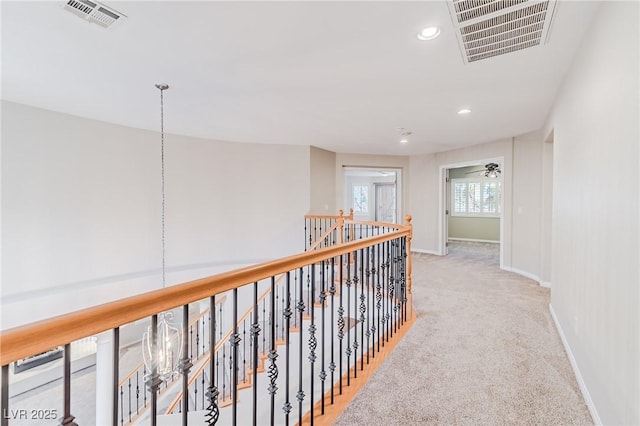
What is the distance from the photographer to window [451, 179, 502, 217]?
8750mm

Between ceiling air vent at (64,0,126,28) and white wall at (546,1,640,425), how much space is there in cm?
281

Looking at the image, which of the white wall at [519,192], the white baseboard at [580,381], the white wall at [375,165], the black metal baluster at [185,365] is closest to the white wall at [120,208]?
the white wall at [375,165]

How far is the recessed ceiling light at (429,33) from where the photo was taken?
79.8 inches

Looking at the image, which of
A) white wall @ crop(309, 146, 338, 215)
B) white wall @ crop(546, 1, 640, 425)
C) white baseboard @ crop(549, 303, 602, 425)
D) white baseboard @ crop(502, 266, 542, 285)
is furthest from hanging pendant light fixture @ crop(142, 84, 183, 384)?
white baseboard @ crop(502, 266, 542, 285)

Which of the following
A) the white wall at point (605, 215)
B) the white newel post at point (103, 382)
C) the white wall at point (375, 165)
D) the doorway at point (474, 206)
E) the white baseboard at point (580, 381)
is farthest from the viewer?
the doorway at point (474, 206)

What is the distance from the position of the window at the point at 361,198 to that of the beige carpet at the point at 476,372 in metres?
8.98

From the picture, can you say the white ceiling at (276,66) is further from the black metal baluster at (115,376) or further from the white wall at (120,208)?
the black metal baluster at (115,376)

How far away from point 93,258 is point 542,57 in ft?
18.9

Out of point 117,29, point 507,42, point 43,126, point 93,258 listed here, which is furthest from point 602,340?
point 43,126

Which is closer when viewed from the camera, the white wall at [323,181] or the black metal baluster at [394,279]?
the black metal baluster at [394,279]

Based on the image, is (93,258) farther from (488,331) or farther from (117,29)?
(488,331)

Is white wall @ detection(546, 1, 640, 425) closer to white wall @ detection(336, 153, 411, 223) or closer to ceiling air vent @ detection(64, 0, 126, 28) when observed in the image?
ceiling air vent @ detection(64, 0, 126, 28)

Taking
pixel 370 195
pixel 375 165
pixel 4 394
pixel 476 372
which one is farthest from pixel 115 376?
pixel 370 195

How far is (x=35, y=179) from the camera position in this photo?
12.2 feet
